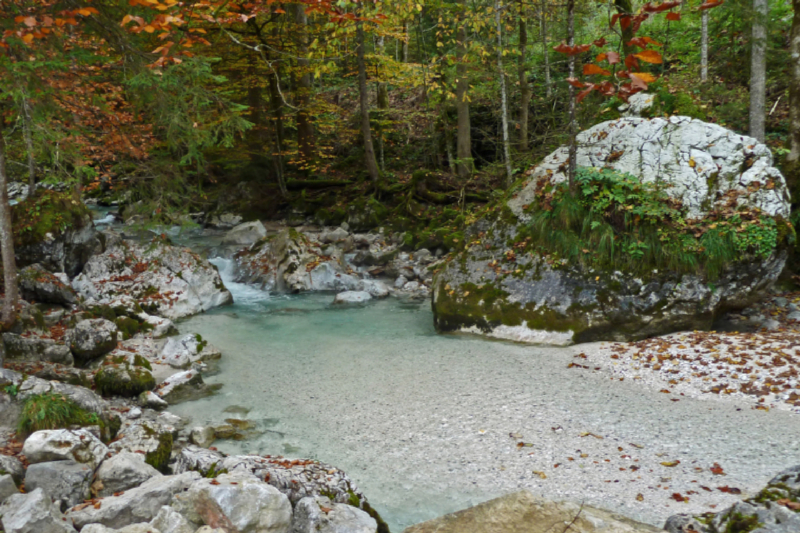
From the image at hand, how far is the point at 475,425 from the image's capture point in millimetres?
5867

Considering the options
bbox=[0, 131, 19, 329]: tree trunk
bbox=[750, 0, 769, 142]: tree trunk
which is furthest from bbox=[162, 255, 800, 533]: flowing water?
bbox=[750, 0, 769, 142]: tree trunk

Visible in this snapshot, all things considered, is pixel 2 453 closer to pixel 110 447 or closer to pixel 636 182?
pixel 110 447

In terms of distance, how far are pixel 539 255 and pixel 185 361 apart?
6.07 m

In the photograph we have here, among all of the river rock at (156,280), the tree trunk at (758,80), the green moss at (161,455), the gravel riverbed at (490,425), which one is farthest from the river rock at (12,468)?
the tree trunk at (758,80)

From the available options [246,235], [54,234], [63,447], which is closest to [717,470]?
[63,447]

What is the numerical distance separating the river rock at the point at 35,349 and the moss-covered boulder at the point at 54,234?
446cm

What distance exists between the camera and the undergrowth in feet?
25.7

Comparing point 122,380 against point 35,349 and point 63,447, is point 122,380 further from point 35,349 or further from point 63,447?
point 63,447

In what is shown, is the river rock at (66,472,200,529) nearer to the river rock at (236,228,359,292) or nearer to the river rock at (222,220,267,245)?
the river rock at (236,228,359,292)

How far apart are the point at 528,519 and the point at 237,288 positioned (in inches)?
425

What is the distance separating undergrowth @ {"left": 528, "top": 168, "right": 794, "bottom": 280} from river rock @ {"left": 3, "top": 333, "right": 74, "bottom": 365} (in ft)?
25.1

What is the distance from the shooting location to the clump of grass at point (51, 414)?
5.12 m

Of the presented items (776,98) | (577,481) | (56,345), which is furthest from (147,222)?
(776,98)

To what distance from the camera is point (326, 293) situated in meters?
12.6
